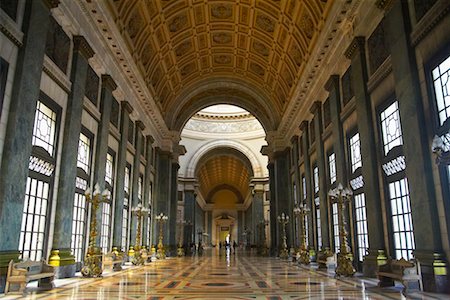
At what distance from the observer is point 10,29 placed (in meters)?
8.42

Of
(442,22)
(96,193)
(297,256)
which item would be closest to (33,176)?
(96,193)

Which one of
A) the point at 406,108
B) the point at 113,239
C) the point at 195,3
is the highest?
the point at 195,3

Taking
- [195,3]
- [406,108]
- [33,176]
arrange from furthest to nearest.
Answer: [195,3]
[33,176]
[406,108]

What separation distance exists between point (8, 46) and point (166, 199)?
1954 centimetres

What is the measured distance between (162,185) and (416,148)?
68.6 ft

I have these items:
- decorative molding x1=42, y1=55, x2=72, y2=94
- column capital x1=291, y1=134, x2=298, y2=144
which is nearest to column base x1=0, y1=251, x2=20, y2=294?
decorative molding x1=42, y1=55, x2=72, y2=94

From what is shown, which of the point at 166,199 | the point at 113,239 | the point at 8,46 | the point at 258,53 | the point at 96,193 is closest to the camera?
the point at 8,46

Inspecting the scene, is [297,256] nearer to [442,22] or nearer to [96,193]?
[96,193]

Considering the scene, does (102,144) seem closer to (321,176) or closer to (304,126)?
(321,176)

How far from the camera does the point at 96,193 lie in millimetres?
11867

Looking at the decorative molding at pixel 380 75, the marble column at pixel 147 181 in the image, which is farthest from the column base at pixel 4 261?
the marble column at pixel 147 181

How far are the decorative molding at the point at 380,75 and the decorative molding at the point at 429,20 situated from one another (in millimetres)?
1675

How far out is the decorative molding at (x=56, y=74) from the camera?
10.5 metres

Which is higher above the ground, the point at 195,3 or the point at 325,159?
the point at 195,3
